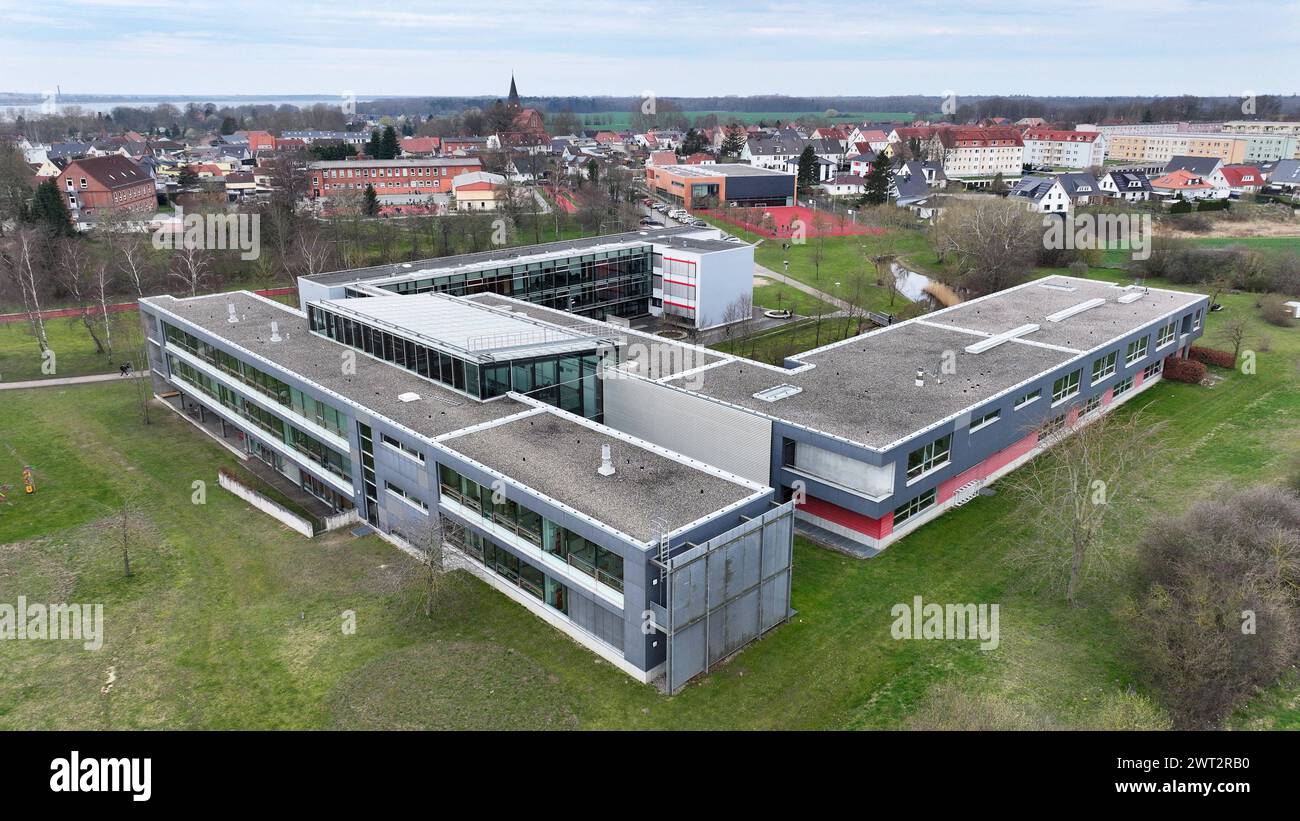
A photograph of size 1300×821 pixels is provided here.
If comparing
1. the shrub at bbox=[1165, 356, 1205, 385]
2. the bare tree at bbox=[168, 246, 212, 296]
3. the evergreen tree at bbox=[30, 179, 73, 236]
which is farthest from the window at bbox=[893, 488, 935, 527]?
the evergreen tree at bbox=[30, 179, 73, 236]

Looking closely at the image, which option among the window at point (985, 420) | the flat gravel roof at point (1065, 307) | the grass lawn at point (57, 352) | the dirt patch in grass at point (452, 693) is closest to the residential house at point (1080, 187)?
the flat gravel roof at point (1065, 307)

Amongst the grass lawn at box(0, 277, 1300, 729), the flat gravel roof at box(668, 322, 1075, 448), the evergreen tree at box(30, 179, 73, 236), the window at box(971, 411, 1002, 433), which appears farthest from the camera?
the evergreen tree at box(30, 179, 73, 236)

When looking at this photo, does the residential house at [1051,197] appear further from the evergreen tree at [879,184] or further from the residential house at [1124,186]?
the residential house at [1124,186]

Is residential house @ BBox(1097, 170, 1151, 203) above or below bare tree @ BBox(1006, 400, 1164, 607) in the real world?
above

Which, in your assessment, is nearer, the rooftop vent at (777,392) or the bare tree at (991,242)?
the rooftop vent at (777,392)

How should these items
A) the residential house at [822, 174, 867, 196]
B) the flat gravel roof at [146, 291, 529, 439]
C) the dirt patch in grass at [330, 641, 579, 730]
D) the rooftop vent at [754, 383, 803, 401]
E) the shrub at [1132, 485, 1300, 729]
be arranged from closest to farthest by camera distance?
the shrub at [1132, 485, 1300, 729], the dirt patch in grass at [330, 641, 579, 730], the flat gravel roof at [146, 291, 529, 439], the rooftop vent at [754, 383, 803, 401], the residential house at [822, 174, 867, 196]

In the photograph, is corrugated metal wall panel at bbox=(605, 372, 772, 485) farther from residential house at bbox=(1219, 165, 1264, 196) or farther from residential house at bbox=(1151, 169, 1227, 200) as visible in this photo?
residential house at bbox=(1219, 165, 1264, 196)

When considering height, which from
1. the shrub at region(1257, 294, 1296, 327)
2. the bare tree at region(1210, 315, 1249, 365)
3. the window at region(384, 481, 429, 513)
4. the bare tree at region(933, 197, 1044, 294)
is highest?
the bare tree at region(933, 197, 1044, 294)

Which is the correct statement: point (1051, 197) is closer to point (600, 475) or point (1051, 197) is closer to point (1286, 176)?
point (1286, 176)
